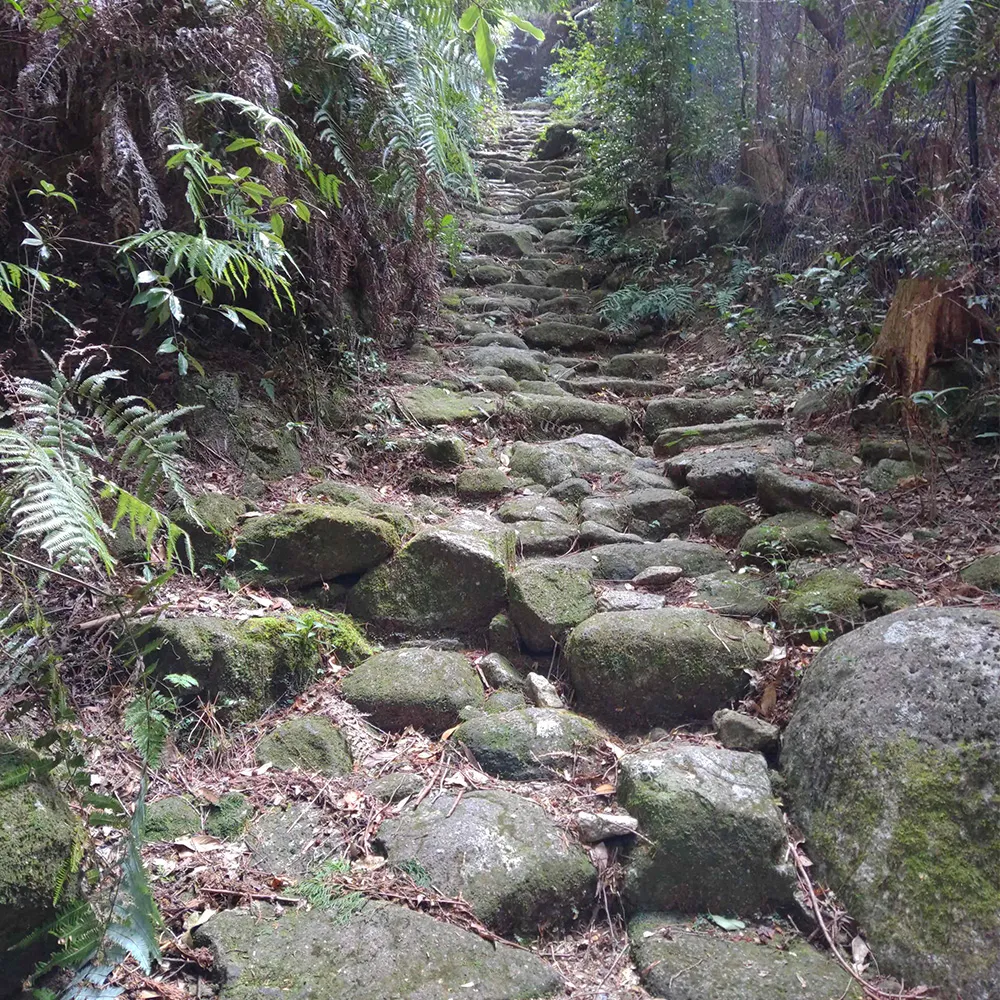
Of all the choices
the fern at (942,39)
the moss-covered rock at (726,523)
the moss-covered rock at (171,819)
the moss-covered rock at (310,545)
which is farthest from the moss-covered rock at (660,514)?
the moss-covered rock at (171,819)

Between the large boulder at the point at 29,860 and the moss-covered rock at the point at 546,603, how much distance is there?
1.60 m

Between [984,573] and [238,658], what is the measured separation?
2.49 metres

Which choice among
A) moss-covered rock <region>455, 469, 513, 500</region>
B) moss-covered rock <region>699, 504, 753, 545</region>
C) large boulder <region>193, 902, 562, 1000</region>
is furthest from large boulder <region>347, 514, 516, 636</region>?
large boulder <region>193, 902, 562, 1000</region>

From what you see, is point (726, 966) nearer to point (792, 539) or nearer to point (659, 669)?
point (659, 669)

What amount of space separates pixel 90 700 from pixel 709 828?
1.70 metres

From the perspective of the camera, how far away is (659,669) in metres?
2.53

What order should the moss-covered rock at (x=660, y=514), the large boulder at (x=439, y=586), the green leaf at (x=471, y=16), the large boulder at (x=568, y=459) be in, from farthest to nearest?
the large boulder at (x=568, y=459)
the moss-covered rock at (x=660, y=514)
the large boulder at (x=439, y=586)
the green leaf at (x=471, y=16)

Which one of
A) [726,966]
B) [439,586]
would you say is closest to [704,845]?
[726,966]

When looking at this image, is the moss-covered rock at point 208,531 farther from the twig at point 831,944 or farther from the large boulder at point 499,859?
the twig at point 831,944

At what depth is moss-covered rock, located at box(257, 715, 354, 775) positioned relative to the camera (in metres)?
2.23

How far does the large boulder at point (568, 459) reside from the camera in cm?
417

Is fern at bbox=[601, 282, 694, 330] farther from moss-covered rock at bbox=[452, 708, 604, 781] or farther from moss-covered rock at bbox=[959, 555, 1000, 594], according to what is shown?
moss-covered rock at bbox=[452, 708, 604, 781]

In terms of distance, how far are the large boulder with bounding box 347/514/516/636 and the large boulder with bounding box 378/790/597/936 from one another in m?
0.92

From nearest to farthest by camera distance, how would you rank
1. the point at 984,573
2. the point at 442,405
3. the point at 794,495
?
the point at 984,573 < the point at 794,495 < the point at 442,405
